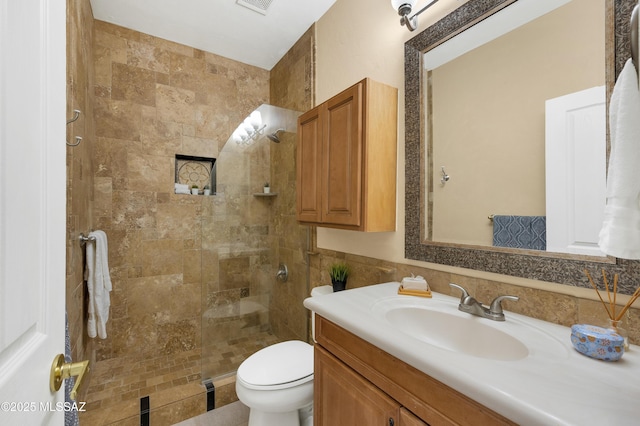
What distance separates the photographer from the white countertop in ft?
1.60

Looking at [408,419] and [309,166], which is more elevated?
[309,166]

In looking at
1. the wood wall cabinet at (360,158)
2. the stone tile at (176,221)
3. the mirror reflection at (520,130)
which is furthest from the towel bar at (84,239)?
the mirror reflection at (520,130)

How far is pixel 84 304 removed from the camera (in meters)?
1.85

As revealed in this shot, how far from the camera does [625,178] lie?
51 centimetres

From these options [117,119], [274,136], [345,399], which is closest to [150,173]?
[117,119]

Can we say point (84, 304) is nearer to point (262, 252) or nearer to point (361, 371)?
point (262, 252)

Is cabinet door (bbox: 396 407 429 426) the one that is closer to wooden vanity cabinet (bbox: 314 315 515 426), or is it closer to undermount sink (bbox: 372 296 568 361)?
wooden vanity cabinet (bbox: 314 315 515 426)

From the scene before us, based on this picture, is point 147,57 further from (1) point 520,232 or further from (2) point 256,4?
(1) point 520,232

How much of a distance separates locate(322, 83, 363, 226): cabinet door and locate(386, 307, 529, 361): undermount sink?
1.66 feet

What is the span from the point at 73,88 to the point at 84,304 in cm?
139

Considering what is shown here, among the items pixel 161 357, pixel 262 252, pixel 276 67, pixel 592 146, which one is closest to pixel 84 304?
pixel 161 357

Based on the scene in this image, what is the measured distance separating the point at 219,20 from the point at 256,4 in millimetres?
379

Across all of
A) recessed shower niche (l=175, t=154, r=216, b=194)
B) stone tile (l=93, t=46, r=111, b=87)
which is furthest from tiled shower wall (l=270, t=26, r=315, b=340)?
stone tile (l=93, t=46, r=111, b=87)

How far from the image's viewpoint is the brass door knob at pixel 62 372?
518 millimetres
